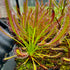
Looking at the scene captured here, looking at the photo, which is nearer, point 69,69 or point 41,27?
point 69,69

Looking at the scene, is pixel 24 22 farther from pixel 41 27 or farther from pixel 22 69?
pixel 22 69

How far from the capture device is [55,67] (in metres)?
0.36

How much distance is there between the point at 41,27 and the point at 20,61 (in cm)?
21

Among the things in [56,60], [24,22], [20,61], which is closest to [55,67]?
[56,60]

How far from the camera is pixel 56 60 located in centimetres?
40

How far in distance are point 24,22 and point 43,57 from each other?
8.2 inches

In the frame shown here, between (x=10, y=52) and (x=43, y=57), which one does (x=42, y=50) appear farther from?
(x=10, y=52)

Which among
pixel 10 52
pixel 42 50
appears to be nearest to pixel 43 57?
pixel 42 50

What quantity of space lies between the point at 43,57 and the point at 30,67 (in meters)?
0.07

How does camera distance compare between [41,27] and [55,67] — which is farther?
[41,27]

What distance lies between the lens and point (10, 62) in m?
0.41

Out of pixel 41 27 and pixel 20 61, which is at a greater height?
pixel 41 27

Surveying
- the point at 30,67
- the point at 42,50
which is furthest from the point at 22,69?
the point at 42,50

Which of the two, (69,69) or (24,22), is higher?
(24,22)
